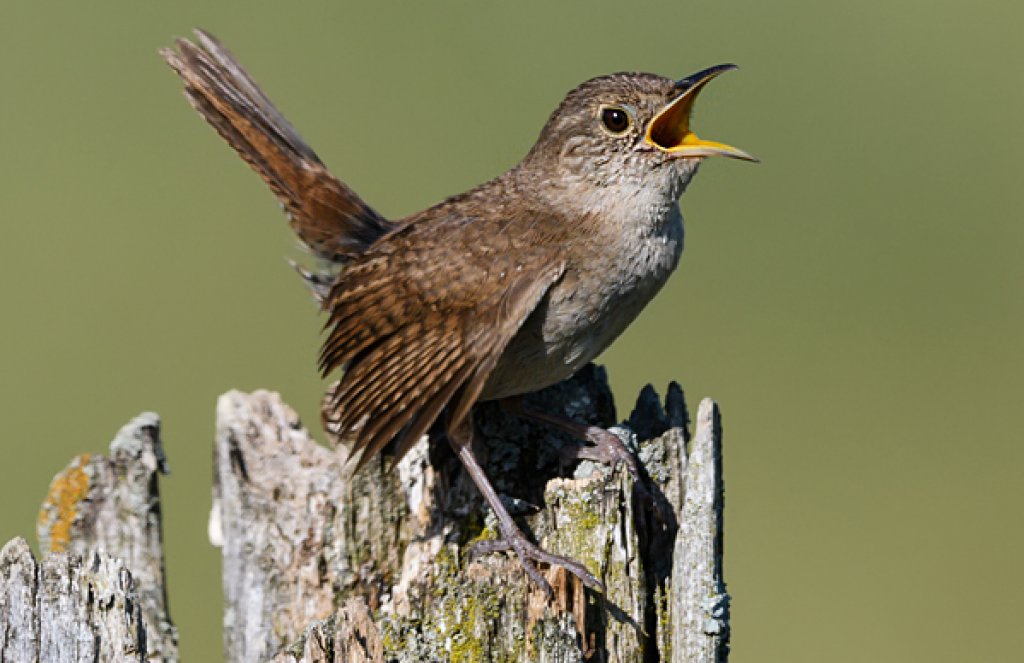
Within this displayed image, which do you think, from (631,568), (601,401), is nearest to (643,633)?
(631,568)

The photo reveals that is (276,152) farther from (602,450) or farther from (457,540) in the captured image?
(602,450)

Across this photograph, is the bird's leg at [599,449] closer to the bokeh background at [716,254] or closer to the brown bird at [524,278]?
the brown bird at [524,278]

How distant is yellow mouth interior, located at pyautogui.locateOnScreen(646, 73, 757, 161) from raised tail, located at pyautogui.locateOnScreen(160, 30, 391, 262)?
1.13 m

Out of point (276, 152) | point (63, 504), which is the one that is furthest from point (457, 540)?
point (276, 152)

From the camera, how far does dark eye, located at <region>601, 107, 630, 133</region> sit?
4.67 m

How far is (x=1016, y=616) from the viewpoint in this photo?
737 cm

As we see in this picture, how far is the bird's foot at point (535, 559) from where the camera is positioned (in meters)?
3.74

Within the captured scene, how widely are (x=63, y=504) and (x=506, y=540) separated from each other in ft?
4.62

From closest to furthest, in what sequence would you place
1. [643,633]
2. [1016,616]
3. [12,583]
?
[12,583], [643,633], [1016,616]

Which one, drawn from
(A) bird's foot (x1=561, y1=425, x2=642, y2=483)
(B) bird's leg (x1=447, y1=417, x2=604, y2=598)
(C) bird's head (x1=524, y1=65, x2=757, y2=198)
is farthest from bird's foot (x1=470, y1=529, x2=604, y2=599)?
(C) bird's head (x1=524, y1=65, x2=757, y2=198)

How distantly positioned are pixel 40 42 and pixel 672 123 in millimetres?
8108

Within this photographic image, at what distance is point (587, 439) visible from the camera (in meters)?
4.65

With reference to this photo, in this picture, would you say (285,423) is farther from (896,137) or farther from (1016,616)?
(896,137)

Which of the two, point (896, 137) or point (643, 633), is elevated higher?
point (896, 137)
